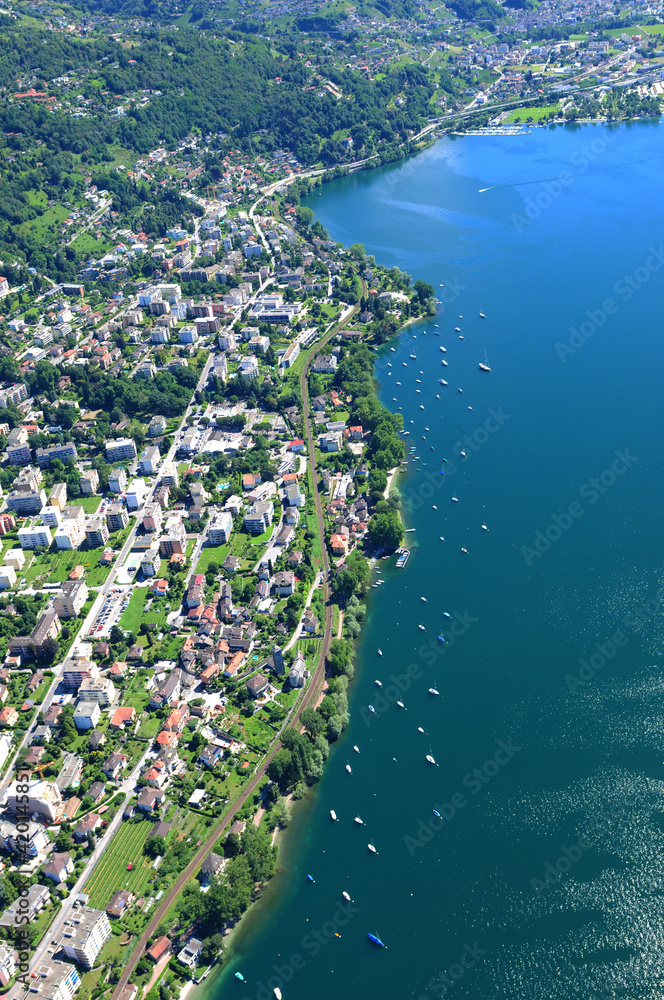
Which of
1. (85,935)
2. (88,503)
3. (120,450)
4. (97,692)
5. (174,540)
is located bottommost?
(85,935)

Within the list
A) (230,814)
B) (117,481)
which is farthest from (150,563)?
(230,814)

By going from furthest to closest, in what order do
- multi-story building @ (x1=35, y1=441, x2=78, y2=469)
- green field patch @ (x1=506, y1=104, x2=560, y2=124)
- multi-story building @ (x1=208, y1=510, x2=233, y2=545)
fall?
1. green field patch @ (x1=506, y1=104, x2=560, y2=124)
2. multi-story building @ (x1=35, y1=441, x2=78, y2=469)
3. multi-story building @ (x1=208, y1=510, x2=233, y2=545)

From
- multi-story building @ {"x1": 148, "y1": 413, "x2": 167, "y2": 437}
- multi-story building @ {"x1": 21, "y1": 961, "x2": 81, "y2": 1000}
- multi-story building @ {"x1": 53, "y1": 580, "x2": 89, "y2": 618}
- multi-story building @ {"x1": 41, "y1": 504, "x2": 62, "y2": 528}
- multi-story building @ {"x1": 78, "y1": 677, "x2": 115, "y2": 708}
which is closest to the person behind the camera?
multi-story building @ {"x1": 21, "y1": 961, "x2": 81, "y2": 1000}

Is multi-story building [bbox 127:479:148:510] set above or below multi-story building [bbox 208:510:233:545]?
above

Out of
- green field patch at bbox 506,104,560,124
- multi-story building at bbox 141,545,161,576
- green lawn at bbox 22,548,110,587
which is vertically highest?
green field patch at bbox 506,104,560,124

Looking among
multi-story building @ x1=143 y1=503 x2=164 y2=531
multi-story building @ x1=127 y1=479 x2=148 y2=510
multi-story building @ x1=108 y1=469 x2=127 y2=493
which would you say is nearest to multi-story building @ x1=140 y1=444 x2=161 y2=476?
multi-story building @ x1=108 y1=469 x2=127 y2=493

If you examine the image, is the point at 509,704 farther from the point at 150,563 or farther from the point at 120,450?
the point at 120,450

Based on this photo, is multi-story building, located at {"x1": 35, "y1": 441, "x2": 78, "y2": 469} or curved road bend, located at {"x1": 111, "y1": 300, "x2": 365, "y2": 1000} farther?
multi-story building, located at {"x1": 35, "y1": 441, "x2": 78, "y2": 469}

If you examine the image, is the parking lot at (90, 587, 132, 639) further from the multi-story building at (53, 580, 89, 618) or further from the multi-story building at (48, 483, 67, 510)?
the multi-story building at (48, 483, 67, 510)
